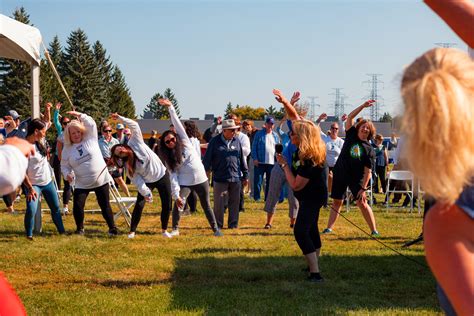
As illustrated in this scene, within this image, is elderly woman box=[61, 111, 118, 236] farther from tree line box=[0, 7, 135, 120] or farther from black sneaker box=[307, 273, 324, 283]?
tree line box=[0, 7, 135, 120]

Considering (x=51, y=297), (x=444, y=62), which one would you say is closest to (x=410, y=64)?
(x=444, y=62)

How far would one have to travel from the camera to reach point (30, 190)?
9156mm

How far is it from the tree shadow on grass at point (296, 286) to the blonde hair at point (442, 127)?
432 centimetres

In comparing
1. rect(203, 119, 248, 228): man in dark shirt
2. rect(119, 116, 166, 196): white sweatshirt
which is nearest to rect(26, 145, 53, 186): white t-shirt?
rect(119, 116, 166, 196): white sweatshirt

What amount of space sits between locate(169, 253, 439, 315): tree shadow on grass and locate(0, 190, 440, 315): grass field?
0.4 inches

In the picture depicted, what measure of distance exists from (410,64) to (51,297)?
5359 mm

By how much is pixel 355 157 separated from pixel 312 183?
10.4 ft

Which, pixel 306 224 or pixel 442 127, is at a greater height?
pixel 442 127

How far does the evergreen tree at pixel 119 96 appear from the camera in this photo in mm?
94062

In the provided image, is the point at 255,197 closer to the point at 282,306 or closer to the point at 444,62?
the point at 282,306

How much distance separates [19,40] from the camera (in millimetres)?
9641

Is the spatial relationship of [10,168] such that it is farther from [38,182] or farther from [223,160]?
[223,160]

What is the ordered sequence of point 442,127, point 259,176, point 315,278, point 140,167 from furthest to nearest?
point 259,176 < point 140,167 < point 315,278 < point 442,127

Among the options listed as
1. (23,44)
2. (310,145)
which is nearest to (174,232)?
(23,44)
